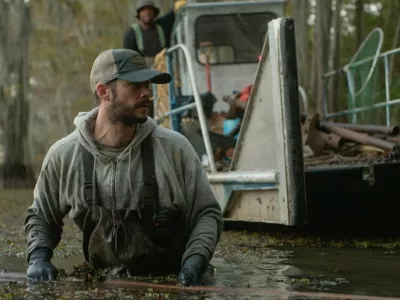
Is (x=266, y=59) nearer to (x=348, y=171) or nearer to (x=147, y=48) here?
(x=348, y=171)

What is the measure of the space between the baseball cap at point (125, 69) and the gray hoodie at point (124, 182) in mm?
341

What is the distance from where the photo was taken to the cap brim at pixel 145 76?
17.2 ft

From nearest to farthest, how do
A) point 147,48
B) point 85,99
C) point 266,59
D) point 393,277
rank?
point 393,277
point 266,59
point 147,48
point 85,99

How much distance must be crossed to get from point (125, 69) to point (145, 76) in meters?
0.14

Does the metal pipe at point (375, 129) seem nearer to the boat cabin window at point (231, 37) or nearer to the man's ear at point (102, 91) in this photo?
the boat cabin window at point (231, 37)

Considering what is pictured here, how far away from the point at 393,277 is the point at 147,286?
1.71 metres

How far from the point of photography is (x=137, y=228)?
17.5 feet

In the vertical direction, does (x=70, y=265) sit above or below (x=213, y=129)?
below

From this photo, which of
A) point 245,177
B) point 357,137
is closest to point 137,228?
point 245,177

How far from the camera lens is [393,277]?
5.91m

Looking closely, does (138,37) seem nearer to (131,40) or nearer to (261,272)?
(131,40)

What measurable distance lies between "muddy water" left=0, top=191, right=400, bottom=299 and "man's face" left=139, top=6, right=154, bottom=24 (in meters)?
3.77

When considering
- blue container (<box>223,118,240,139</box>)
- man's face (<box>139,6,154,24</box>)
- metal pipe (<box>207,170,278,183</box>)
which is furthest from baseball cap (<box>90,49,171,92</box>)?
man's face (<box>139,6,154,24</box>)

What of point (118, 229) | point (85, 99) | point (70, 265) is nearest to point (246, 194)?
point (70, 265)
